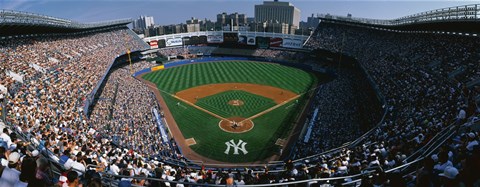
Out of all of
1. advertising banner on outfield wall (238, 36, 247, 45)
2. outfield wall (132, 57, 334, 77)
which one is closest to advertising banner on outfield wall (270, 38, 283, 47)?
outfield wall (132, 57, 334, 77)

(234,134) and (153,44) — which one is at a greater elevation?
(153,44)

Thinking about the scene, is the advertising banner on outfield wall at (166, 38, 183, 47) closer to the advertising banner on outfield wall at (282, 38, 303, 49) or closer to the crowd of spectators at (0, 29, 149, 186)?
the crowd of spectators at (0, 29, 149, 186)

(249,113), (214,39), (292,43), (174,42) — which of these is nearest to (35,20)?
(249,113)

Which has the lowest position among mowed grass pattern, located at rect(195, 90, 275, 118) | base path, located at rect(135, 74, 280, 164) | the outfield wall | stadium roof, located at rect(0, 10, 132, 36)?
base path, located at rect(135, 74, 280, 164)

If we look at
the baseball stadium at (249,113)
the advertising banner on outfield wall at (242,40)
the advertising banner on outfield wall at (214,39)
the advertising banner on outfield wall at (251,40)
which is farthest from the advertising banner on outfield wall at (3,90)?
the advertising banner on outfield wall at (242,40)

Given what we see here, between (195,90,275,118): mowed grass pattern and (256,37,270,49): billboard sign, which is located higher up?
(256,37,270,49): billboard sign

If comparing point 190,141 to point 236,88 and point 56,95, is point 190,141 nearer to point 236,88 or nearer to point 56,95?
point 56,95

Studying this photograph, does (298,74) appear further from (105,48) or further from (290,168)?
(290,168)
